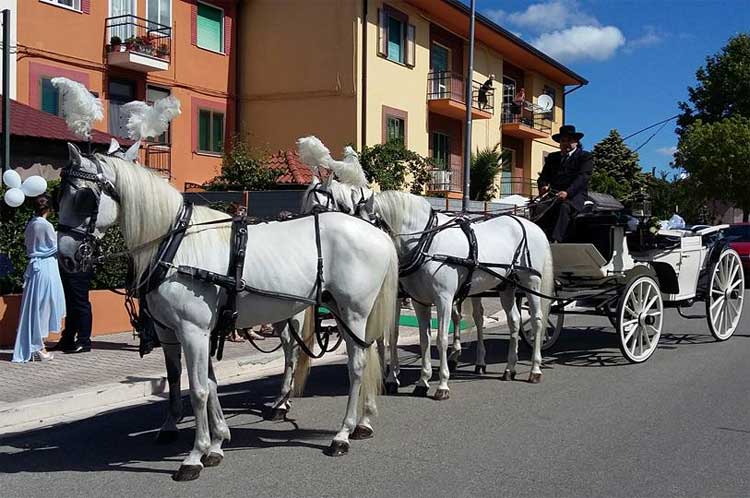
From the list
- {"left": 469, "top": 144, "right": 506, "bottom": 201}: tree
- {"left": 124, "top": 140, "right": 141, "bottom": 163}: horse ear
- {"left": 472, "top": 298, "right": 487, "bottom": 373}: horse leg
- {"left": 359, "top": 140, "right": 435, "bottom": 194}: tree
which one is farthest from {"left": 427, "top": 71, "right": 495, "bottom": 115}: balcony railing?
{"left": 124, "top": 140, "right": 141, "bottom": 163}: horse ear

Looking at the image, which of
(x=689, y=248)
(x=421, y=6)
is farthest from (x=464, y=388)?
(x=421, y=6)

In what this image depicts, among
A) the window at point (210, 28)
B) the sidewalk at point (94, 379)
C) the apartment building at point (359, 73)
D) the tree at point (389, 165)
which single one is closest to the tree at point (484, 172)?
the apartment building at point (359, 73)

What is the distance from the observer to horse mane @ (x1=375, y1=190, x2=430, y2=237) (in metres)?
7.32

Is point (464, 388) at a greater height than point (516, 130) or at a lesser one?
lesser

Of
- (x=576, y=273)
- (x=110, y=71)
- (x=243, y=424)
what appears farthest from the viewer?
(x=110, y=71)

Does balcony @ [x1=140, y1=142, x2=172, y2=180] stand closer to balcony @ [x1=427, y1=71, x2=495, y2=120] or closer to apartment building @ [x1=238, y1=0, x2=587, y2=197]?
apartment building @ [x1=238, y1=0, x2=587, y2=197]

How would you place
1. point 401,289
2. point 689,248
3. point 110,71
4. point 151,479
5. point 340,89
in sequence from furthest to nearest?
point 340,89
point 110,71
point 689,248
point 401,289
point 151,479

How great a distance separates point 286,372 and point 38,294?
3.88m

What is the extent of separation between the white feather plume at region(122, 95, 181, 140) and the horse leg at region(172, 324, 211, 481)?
1462mm

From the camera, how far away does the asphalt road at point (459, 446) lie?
4801 mm

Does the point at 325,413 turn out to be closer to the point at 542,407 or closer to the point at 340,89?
the point at 542,407

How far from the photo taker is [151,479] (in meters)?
4.95

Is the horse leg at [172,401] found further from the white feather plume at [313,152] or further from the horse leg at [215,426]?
the white feather plume at [313,152]

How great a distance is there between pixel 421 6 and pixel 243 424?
2127cm
